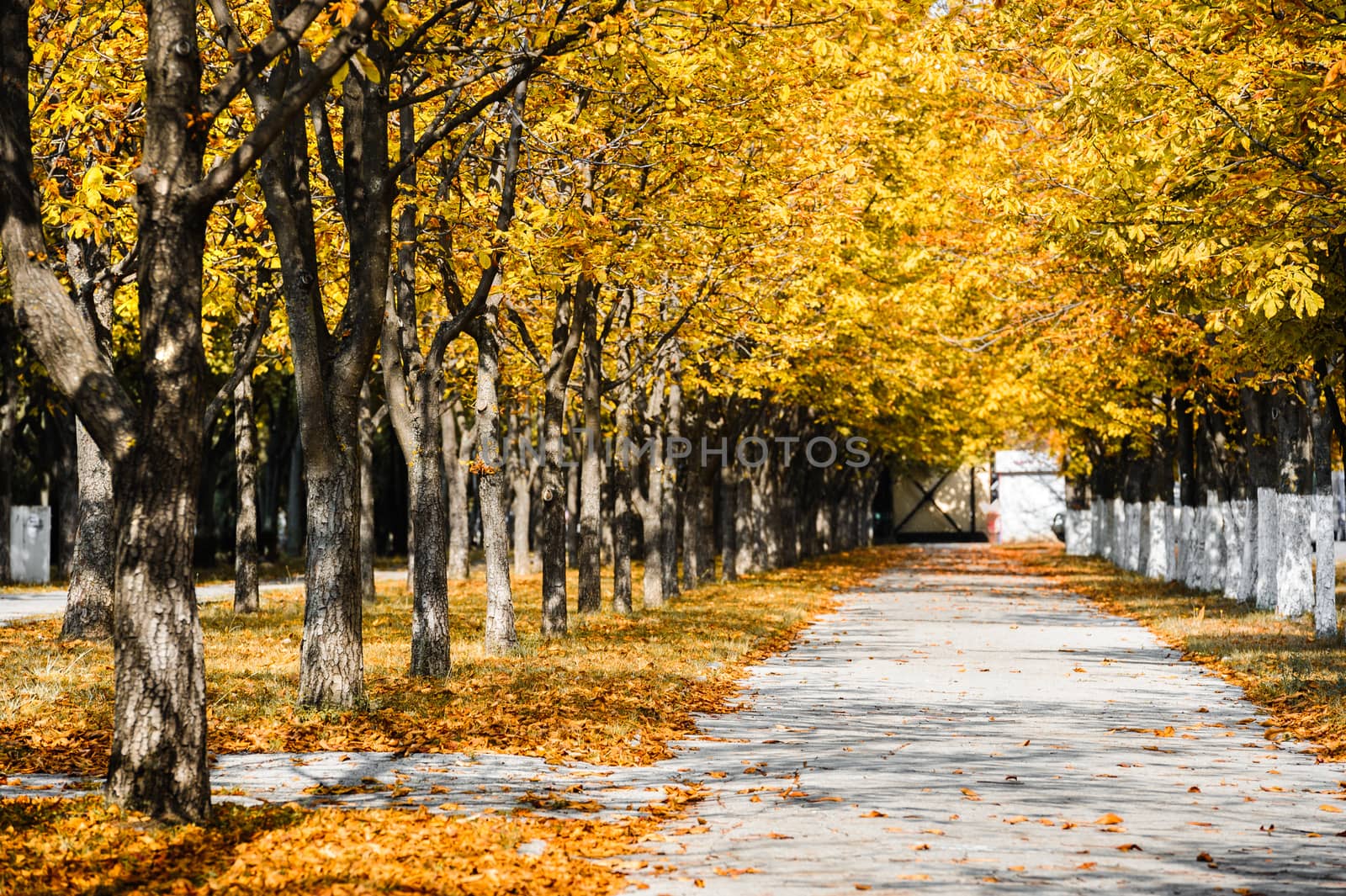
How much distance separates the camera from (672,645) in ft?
67.7

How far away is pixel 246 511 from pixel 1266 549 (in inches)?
647

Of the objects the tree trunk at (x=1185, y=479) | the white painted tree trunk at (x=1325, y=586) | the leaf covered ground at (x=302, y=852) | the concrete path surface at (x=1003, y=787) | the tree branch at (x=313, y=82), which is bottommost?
the concrete path surface at (x=1003, y=787)

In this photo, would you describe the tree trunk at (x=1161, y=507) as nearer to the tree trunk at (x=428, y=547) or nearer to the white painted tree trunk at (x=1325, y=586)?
the white painted tree trunk at (x=1325, y=586)

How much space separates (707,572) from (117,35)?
73.6ft

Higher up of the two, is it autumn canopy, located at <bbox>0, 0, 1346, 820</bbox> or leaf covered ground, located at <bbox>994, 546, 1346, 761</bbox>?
autumn canopy, located at <bbox>0, 0, 1346, 820</bbox>

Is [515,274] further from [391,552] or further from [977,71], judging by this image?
[391,552]

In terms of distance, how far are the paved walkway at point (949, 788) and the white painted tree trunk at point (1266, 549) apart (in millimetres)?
8886

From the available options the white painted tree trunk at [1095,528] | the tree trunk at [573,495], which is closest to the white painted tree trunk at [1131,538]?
the white painted tree trunk at [1095,528]

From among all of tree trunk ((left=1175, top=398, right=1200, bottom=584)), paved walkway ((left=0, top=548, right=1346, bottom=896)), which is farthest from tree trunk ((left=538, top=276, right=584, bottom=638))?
tree trunk ((left=1175, top=398, right=1200, bottom=584))

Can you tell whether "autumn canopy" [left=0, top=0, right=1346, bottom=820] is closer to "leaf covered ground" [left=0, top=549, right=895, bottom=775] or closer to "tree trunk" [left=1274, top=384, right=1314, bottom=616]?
"tree trunk" [left=1274, top=384, right=1314, bottom=616]

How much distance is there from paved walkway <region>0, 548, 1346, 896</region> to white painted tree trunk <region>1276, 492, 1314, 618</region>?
24.8 feet

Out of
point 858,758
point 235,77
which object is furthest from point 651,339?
point 235,77

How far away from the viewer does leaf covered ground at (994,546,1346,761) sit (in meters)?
14.1

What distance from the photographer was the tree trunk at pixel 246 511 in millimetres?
25750
